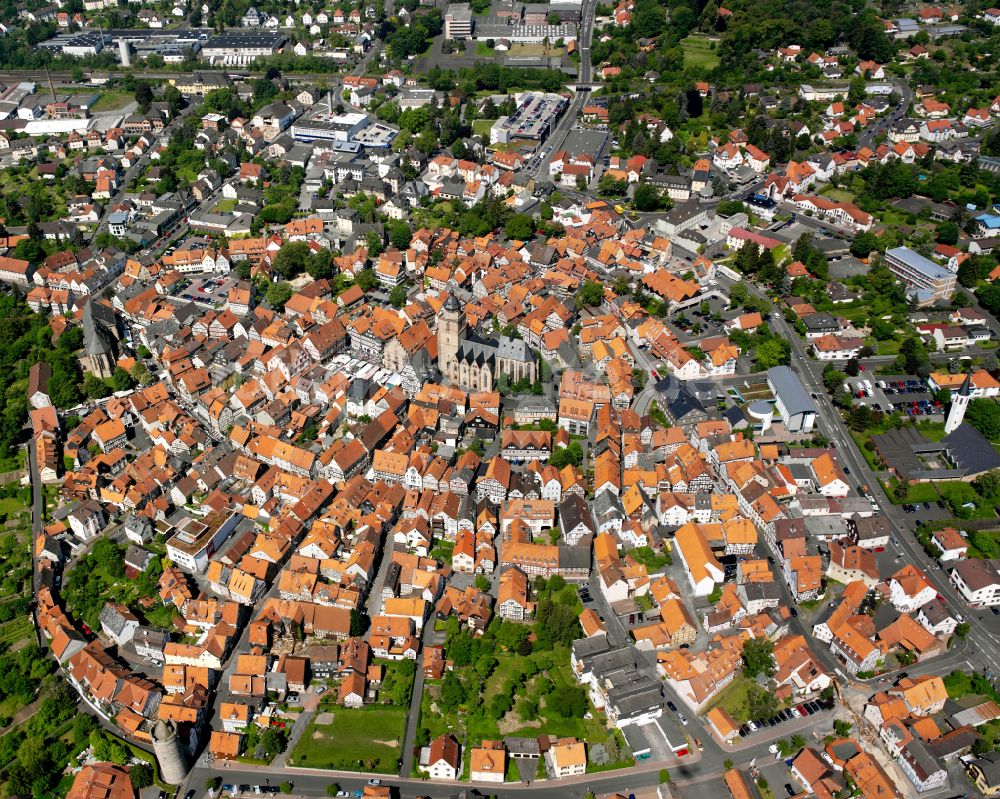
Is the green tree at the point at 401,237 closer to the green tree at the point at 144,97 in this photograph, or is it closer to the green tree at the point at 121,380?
the green tree at the point at 121,380

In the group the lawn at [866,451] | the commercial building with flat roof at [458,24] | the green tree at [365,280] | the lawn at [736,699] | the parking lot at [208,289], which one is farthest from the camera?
the commercial building with flat roof at [458,24]

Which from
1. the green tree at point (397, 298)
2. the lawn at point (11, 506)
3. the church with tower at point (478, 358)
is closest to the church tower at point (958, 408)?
the church with tower at point (478, 358)

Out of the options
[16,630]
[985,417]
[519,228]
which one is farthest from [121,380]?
[985,417]

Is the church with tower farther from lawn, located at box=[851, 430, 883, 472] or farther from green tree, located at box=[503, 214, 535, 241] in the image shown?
lawn, located at box=[851, 430, 883, 472]

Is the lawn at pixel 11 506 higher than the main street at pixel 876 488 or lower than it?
lower

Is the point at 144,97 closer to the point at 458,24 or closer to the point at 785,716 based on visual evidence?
the point at 458,24
